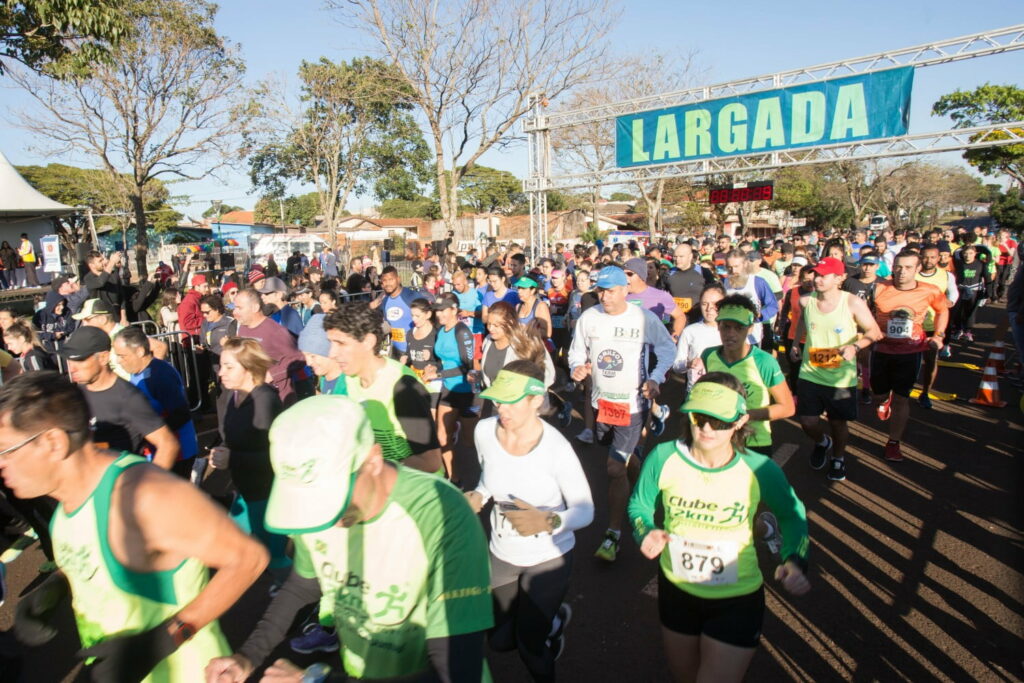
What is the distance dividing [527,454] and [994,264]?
49.6ft

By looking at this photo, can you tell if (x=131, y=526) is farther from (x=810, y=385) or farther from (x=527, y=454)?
(x=810, y=385)

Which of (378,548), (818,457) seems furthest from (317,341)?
(818,457)

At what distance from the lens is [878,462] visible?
227 inches

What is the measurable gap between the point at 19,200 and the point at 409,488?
28516mm

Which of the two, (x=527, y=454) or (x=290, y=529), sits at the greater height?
(x=290, y=529)

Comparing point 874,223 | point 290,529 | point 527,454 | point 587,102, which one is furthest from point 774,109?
point 874,223

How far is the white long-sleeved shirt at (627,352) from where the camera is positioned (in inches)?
178

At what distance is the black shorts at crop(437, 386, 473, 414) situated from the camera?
5430 millimetres

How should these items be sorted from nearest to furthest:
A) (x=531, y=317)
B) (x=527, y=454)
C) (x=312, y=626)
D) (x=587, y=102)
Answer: (x=527, y=454), (x=312, y=626), (x=531, y=317), (x=587, y=102)

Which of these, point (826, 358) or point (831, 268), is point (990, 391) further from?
point (831, 268)

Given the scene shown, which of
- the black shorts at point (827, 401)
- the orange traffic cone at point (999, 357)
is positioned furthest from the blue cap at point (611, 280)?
the orange traffic cone at point (999, 357)

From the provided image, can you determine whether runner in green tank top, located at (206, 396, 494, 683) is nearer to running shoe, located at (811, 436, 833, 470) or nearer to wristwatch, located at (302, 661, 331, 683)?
wristwatch, located at (302, 661, 331, 683)

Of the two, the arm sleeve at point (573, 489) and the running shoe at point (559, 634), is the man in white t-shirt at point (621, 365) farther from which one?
the arm sleeve at point (573, 489)

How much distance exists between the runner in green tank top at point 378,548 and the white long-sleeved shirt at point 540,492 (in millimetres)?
996
